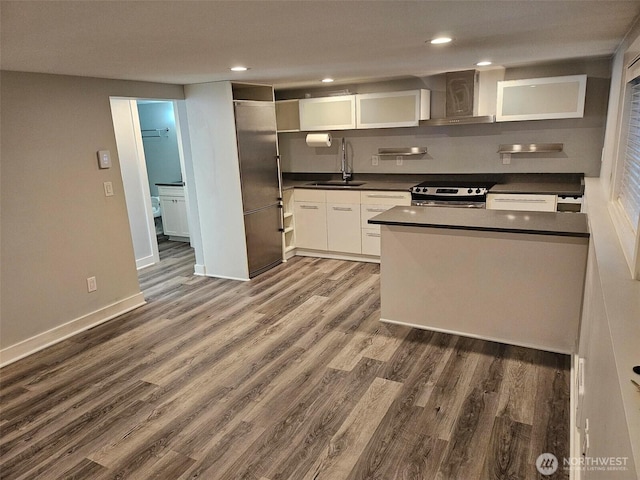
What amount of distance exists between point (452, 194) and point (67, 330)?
3.80m

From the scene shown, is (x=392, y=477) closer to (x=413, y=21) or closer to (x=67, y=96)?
(x=413, y=21)

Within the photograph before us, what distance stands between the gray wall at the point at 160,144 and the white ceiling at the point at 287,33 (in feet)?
11.2

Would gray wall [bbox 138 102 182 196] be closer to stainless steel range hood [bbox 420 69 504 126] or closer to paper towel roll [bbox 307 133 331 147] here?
paper towel roll [bbox 307 133 331 147]

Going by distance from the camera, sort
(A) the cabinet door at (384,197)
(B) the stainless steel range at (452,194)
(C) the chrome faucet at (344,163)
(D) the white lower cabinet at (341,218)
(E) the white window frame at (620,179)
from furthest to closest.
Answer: (C) the chrome faucet at (344,163), (D) the white lower cabinet at (341,218), (A) the cabinet door at (384,197), (B) the stainless steel range at (452,194), (E) the white window frame at (620,179)

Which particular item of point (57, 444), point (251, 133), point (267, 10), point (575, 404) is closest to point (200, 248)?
point (251, 133)

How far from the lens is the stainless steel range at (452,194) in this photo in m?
4.39

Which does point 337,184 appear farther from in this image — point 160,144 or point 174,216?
point 160,144

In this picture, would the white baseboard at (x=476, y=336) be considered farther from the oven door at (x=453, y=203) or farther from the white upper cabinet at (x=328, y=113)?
the white upper cabinet at (x=328, y=113)

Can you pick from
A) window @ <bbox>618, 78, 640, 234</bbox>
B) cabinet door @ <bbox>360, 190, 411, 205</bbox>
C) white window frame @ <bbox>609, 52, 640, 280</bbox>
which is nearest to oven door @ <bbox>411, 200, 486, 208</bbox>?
cabinet door @ <bbox>360, 190, 411, 205</bbox>

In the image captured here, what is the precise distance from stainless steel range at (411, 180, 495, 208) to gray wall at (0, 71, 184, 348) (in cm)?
297

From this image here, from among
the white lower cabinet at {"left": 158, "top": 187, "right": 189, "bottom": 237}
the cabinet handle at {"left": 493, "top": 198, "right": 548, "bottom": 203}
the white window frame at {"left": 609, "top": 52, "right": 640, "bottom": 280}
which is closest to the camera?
the white window frame at {"left": 609, "top": 52, "right": 640, "bottom": 280}

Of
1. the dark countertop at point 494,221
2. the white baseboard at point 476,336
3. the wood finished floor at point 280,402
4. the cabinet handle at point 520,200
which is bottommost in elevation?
the wood finished floor at point 280,402

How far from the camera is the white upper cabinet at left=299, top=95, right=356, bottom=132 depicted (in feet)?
16.5

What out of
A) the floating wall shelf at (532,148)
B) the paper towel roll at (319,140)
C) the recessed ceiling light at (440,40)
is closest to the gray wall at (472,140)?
the floating wall shelf at (532,148)
